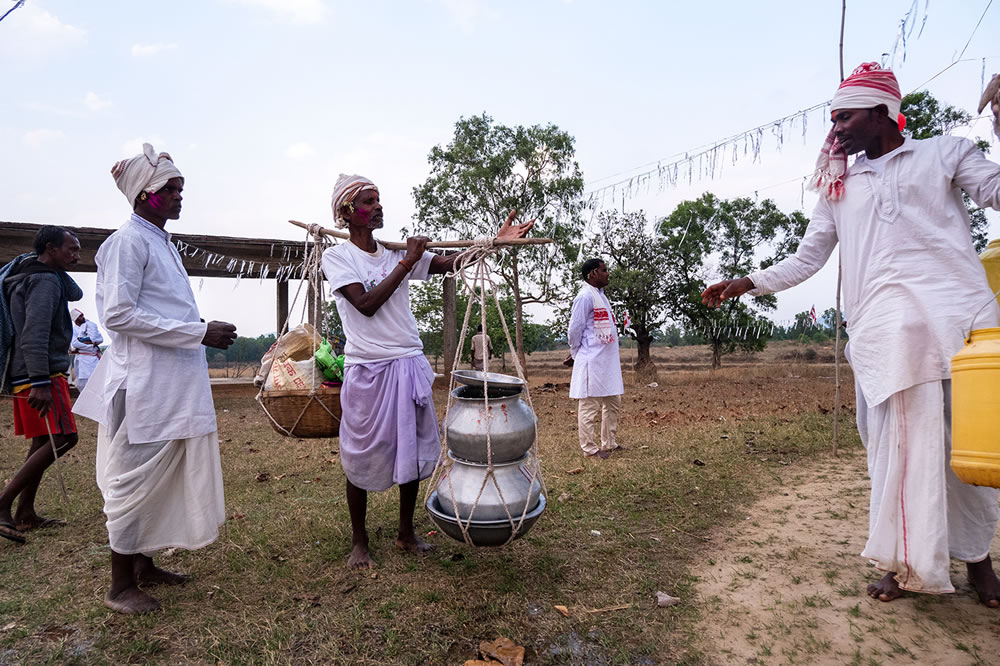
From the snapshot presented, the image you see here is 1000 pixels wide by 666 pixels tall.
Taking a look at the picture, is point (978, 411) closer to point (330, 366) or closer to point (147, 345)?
point (330, 366)

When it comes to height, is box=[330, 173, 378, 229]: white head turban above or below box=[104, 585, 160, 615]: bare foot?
above

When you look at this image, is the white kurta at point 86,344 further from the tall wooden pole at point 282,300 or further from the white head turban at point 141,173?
the white head turban at point 141,173

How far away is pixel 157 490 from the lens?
10.2 feet

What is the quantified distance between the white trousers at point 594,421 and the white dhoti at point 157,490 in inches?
161

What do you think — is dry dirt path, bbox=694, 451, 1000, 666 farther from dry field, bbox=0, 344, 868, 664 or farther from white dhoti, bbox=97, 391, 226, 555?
white dhoti, bbox=97, 391, 226, 555

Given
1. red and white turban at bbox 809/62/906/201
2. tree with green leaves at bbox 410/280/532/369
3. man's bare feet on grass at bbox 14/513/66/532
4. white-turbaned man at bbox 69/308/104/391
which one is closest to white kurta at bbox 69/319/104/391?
white-turbaned man at bbox 69/308/104/391

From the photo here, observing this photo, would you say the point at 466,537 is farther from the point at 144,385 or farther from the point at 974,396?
the point at 974,396

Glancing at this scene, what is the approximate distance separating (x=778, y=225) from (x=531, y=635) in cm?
2169

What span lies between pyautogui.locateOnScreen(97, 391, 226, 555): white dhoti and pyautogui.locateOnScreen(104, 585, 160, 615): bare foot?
21cm

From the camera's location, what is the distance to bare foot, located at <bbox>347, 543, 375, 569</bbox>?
3.52 meters

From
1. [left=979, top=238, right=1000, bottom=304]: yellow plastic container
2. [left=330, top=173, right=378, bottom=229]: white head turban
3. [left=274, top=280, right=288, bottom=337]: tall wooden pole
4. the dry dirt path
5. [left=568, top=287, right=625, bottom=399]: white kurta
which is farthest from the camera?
[left=274, top=280, right=288, bottom=337]: tall wooden pole

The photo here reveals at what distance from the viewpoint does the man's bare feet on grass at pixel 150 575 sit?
3387 mm

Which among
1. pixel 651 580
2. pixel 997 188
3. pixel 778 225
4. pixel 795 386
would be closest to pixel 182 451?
pixel 651 580

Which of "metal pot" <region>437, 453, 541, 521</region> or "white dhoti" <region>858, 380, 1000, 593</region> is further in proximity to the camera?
"metal pot" <region>437, 453, 541, 521</region>
